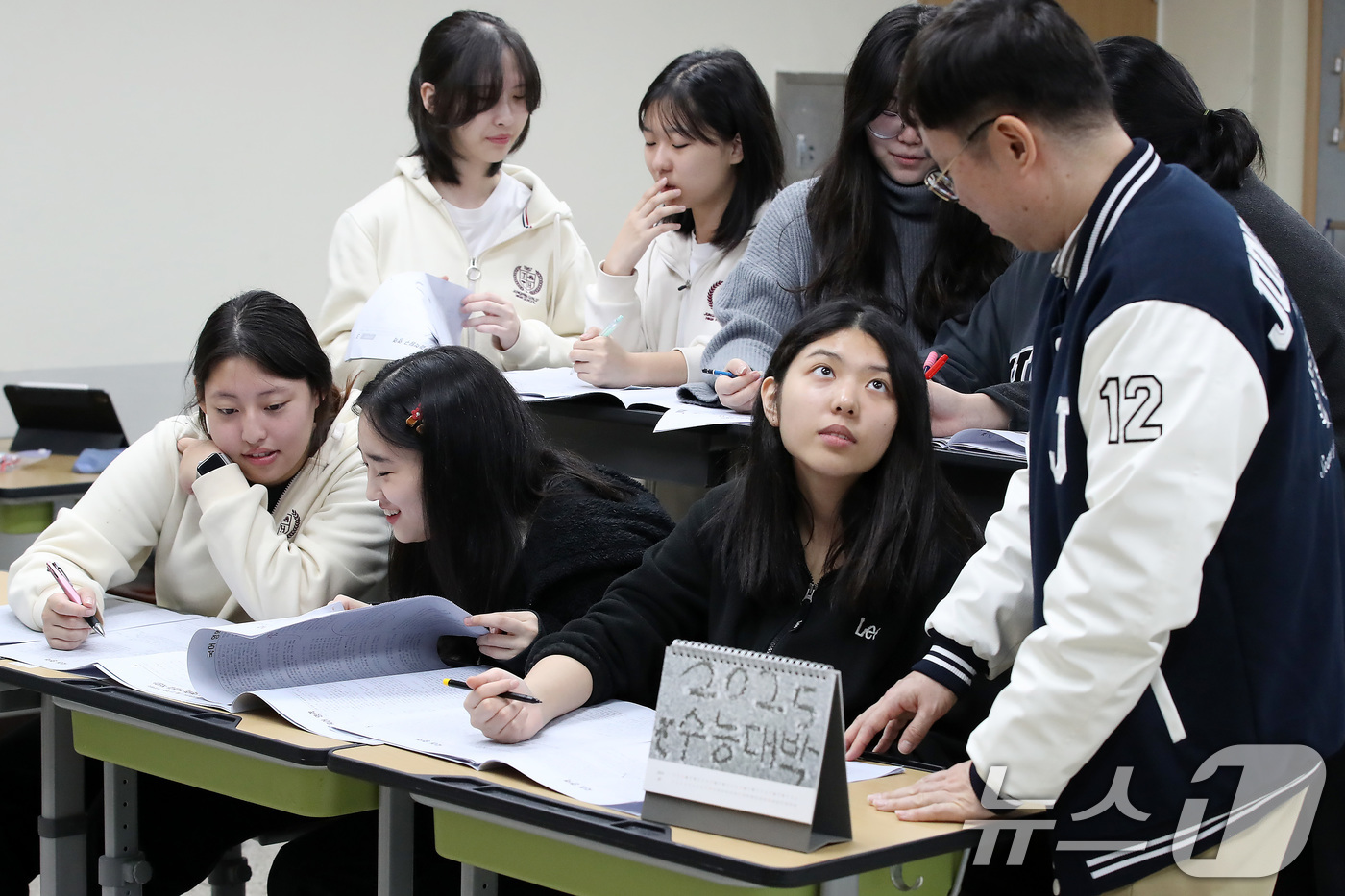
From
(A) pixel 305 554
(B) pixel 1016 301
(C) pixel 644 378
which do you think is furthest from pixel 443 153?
(B) pixel 1016 301

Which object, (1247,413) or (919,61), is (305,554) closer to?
(919,61)

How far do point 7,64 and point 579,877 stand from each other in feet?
11.3

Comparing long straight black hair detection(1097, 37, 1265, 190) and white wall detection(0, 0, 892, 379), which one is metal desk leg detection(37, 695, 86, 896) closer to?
long straight black hair detection(1097, 37, 1265, 190)

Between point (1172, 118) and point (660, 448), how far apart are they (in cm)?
89

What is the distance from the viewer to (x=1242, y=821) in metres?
0.96

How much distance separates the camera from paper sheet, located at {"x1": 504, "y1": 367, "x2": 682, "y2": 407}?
199 centimetres

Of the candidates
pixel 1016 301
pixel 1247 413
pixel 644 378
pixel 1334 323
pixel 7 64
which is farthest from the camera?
pixel 7 64

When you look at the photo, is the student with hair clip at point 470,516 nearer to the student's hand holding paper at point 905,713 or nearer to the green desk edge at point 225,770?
the green desk edge at point 225,770

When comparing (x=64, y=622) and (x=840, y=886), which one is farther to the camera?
(x=64, y=622)

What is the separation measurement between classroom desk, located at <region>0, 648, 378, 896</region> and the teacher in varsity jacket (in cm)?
65

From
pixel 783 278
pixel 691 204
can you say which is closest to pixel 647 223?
pixel 691 204

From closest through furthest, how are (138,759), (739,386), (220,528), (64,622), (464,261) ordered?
(138,759) → (64,622) → (220,528) → (739,386) → (464,261)

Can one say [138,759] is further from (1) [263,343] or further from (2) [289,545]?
(1) [263,343]

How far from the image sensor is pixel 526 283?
2668 millimetres
